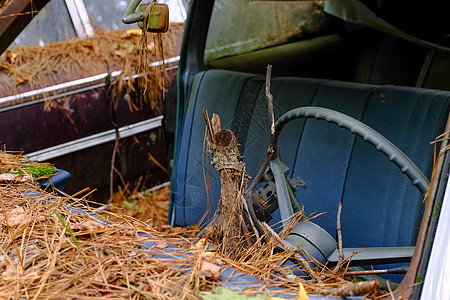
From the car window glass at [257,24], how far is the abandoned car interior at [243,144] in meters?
0.01

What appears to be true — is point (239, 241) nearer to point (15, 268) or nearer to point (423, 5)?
point (15, 268)

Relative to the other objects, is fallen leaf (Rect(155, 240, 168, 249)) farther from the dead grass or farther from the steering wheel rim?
the steering wheel rim

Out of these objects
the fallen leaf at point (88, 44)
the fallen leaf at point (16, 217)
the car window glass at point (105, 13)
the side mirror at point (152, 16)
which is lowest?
the fallen leaf at point (16, 217)

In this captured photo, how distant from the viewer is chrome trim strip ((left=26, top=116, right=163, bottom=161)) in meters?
2.65

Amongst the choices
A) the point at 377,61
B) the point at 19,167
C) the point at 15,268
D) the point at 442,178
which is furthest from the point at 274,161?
the point at 377,61

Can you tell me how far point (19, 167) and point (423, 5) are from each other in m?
2.79

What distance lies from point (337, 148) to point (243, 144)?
42 cm

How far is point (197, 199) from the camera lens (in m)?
1.96

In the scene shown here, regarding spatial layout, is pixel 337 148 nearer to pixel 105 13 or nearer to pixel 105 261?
pixel 105 261

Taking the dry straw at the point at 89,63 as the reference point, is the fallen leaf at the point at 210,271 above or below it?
below

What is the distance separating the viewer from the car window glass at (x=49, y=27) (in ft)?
9.22

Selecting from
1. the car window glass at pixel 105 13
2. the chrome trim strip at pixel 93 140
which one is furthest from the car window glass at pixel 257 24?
the chrome trim strip at pixel 93 140

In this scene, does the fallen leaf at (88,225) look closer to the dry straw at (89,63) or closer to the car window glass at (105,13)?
the dry straw at (89,63)

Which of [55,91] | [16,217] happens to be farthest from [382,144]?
[55,91]
